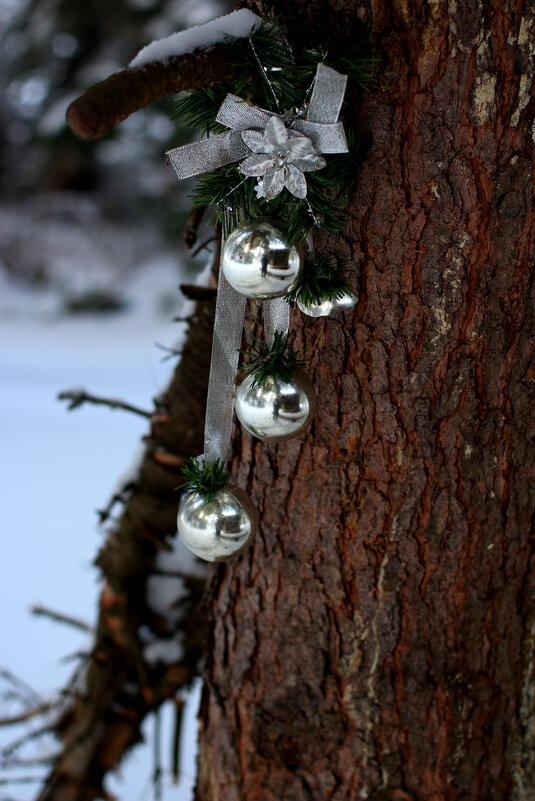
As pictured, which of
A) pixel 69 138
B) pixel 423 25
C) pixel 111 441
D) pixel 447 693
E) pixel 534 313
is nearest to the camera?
pixel 423 25

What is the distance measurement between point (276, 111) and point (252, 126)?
0.09 feet

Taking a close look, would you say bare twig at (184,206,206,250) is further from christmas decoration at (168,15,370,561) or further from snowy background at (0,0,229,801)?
snowy background at (0,0,229,801)

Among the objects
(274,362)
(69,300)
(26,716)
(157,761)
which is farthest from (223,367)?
(69,300)

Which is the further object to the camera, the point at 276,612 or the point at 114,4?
the point at 114,4

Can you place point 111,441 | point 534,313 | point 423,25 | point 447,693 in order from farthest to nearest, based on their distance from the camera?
point 111,441 < point 447,693 < point 534,313 < point 423,25

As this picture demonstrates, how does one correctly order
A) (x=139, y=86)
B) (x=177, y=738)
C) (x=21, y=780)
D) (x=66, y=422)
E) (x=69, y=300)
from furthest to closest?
1. (x=69, y=300)
2. (x=66, y=422)
3. (x=177, y=738)
4. (x=21, y=780)
5. (x=139, y=86)

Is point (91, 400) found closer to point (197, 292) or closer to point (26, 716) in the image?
point (197, 292)

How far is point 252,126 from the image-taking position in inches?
22.3

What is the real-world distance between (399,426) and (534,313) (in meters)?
0.18

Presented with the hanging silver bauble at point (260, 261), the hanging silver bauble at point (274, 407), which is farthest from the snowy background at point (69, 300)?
the hanging silver bauble at point (260, 261)

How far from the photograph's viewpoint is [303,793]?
0.90 m

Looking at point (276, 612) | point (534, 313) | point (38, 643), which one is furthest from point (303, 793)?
point (38, 643)

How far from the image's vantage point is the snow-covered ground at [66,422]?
183 centimetres

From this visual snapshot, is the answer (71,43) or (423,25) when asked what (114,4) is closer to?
(71,43)
